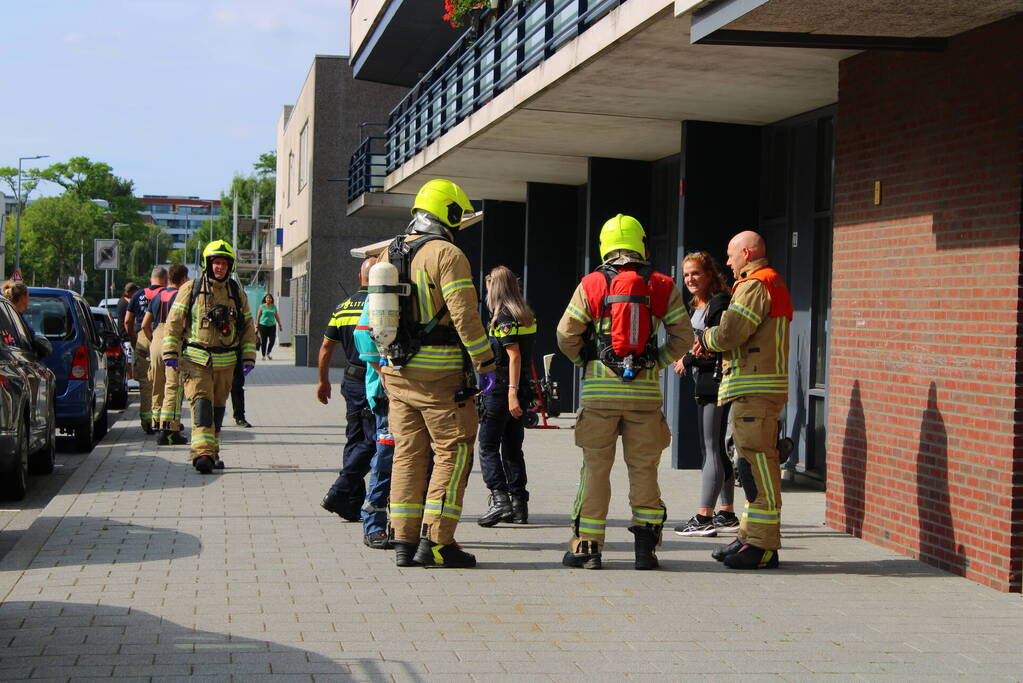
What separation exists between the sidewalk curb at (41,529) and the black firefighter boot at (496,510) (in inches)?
106

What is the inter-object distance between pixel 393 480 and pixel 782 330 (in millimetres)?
2313

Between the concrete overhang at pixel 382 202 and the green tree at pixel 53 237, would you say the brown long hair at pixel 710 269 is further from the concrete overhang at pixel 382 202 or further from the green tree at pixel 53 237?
the green tree at pixel 53 237

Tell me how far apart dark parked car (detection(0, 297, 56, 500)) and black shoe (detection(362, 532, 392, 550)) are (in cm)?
309

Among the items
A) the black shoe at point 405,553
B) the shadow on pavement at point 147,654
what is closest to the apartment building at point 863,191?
the black shoe at point 405,553

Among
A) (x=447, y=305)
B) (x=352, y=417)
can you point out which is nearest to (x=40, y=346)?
(x=352, y=417)

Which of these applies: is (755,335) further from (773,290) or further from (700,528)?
(700,528)

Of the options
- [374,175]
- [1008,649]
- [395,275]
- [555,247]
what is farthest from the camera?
[374,175]

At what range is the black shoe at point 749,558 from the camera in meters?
7.59

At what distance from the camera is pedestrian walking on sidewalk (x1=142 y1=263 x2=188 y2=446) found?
13117 mm

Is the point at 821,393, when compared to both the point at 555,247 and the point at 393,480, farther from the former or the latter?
the point at 555,247

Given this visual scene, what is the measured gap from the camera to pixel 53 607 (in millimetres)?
6266

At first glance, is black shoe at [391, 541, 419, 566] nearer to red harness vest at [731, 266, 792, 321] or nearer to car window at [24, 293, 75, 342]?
red harness vest at [731, 266, 792, 321]

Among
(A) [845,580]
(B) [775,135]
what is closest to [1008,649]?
(A) [845,580]

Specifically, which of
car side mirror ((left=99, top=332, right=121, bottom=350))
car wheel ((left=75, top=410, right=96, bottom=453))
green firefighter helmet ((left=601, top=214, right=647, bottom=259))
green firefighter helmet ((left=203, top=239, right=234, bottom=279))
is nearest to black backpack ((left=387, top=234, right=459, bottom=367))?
green firefighter helmet ((left=601, top=214, right=647, bottom=259))
